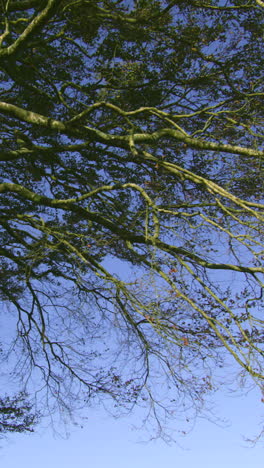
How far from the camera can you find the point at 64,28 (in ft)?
24.5

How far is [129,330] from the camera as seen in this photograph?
6.95 meters

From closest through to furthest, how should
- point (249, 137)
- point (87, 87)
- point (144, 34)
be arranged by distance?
point (249, 137), point (144, 34), point (87, 87)

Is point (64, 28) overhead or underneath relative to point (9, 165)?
overhead

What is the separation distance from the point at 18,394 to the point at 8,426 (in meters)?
0.82

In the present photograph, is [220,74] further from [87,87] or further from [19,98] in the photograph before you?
[19,98]

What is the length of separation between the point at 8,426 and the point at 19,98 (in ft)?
21.0

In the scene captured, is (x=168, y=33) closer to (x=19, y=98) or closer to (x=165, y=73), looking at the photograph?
(x=165, y=73)

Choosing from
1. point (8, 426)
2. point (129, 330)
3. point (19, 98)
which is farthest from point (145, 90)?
point (8, 426)

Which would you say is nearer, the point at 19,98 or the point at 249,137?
the point at 249,137

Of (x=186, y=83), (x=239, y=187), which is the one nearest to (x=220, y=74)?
(x=186, y=83)

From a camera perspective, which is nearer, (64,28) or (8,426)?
(64,28)

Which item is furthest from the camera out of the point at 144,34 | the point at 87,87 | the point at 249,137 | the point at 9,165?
the point at 9,165

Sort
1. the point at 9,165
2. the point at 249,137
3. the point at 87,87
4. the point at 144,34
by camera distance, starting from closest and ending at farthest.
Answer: the point at 249,137 < the point at 144,34 < the point at 87,87 < the point at 9,165

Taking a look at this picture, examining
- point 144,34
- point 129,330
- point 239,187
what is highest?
point 144,34
